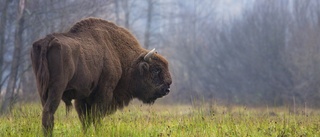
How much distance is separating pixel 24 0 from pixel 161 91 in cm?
899

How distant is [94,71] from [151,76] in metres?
1.76

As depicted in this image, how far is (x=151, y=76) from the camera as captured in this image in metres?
Answer: 9.96

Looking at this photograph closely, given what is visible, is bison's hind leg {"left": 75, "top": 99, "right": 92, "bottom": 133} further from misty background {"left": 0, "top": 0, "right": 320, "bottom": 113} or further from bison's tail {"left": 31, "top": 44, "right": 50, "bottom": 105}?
misty background {"left": 0, "top": 0, "right": 320, "bottom": 113}

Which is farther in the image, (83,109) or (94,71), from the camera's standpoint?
(83,109)

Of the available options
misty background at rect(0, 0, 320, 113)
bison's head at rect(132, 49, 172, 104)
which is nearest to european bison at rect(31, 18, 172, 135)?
bison's head at rect(132, 49, 172, 104)

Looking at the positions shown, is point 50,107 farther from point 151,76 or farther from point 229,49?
point 229,49

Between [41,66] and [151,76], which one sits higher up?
[41,66]

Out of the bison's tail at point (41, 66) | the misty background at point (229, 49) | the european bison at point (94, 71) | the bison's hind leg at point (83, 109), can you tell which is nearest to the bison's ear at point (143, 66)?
the european bison at point (94, 71)

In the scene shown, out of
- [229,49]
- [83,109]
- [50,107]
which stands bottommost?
[83,109]

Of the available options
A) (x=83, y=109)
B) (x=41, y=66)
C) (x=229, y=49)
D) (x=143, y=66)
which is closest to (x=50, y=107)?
(x=41, y=66)

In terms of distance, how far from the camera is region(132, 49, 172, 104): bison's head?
9.84 metres

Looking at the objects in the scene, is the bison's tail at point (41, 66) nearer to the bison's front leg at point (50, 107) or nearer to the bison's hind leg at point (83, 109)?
the bison's front leg at point (50, 107)

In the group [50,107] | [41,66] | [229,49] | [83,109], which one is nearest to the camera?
[50,107]

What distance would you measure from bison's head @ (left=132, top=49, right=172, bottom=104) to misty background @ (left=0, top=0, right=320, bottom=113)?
28.3 ft
